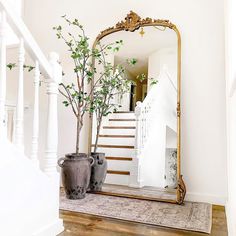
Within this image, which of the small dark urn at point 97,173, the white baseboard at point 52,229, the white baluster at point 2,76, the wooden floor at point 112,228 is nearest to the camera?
the white baluster at point 2,76

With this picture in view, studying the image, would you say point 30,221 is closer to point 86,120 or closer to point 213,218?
point 213,218

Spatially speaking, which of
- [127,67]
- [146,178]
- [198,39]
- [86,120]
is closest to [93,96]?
[86,120]

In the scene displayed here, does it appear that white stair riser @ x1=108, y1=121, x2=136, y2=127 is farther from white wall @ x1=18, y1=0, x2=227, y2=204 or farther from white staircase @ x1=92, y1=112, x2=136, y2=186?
white wall @ x1=18, y1=0, x2=227, y2=204

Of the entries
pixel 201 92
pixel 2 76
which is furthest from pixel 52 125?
pixel 201 92

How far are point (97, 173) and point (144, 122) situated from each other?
29.6 inches

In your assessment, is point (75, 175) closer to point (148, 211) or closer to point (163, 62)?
point (148, 211)

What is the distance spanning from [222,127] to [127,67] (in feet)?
3.93

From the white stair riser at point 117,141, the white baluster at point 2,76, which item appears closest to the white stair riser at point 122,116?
the white stair riser at point 117,141

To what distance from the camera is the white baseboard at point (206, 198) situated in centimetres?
231

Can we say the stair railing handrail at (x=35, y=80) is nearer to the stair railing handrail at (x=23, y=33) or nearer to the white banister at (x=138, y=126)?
the stair railing handrail at (x=23, y=33)

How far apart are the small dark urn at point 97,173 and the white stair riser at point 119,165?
3.2 inches

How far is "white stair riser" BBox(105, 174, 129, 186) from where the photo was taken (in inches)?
103

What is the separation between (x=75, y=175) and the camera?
2305 mm

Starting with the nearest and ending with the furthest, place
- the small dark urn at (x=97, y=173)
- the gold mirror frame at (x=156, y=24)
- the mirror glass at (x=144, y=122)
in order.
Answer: the gold mirror frame at (x=156, y=24)
the mirror glass at (x=144, y=122)
the small dark urn at (x=97, y=173)
